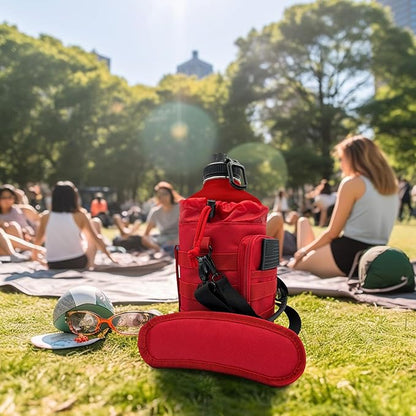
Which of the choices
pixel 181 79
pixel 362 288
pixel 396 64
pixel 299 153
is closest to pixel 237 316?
pixel 362 288

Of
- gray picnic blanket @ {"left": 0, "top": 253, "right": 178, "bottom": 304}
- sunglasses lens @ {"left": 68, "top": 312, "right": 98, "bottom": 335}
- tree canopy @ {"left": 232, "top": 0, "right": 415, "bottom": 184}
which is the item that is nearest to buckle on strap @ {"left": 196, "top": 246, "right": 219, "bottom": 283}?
sunglasses lens @ {"left": 68, "top": 312, "right": 98, "bottom": 335}

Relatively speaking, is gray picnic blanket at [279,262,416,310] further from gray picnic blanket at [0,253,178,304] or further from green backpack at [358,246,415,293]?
gray picnic blanket at [0,253,178,304]

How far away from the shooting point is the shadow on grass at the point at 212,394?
63.7 inches

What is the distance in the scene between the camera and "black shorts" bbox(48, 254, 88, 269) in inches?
215

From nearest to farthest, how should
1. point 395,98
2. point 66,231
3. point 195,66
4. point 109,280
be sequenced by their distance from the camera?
1. point 109,280
2. point 66,231
3. point 395,98
4. point 195,66

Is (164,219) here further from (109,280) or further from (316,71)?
(316,71)

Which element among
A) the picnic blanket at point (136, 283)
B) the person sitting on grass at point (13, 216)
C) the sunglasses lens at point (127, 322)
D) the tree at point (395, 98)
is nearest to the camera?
the sunglasses lens at point (127, 322)

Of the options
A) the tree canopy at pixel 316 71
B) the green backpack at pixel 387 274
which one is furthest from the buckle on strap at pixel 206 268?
the tree canopy at pixel 316 71

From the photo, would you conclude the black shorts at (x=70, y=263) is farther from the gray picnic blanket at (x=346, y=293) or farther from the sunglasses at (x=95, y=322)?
the sunglasses at (x=95, y=322)

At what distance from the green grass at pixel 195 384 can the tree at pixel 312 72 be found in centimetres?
2415

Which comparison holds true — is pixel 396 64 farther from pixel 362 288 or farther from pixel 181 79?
pixel 362 288

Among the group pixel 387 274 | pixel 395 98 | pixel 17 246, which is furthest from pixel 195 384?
pixel 395 98

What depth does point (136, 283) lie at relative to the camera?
4609 mm

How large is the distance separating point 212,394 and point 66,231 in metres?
4.17
